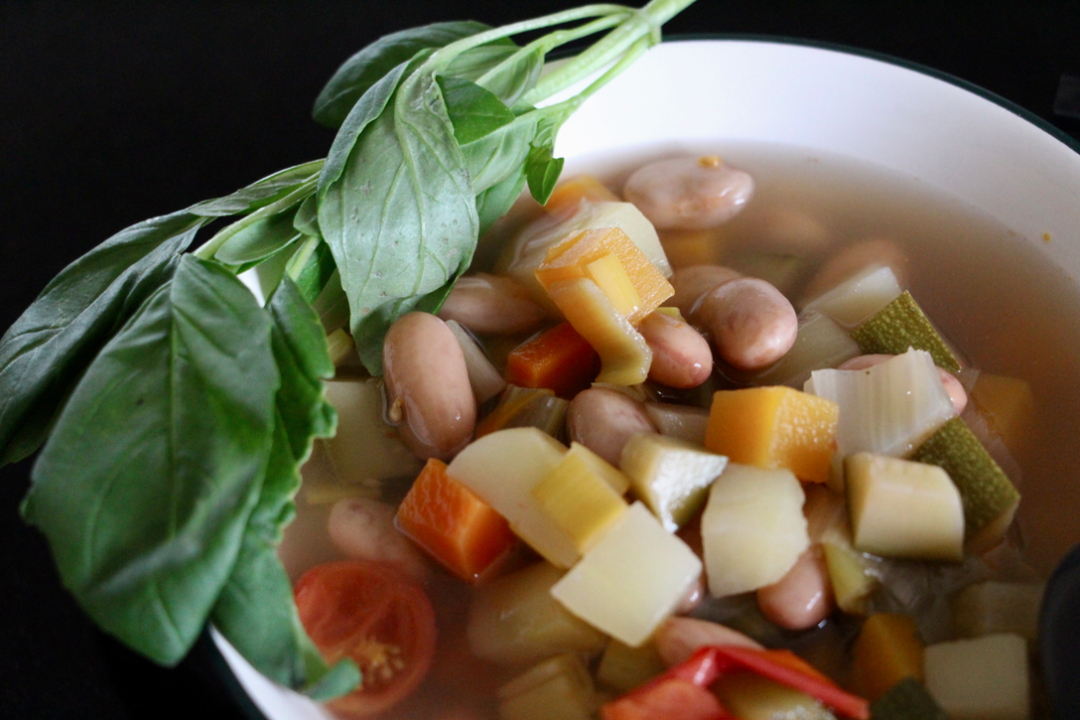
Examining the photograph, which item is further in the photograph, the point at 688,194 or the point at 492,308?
the point at 688,194

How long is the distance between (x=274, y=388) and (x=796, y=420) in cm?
57

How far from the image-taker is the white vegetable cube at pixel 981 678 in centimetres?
82

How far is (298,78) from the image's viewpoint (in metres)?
1.76

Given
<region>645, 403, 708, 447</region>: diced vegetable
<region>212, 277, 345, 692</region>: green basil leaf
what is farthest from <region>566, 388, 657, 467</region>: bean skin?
<region>212, 277, 345, 692</region>: green basil leaf

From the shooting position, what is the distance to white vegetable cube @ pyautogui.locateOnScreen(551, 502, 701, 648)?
83cm

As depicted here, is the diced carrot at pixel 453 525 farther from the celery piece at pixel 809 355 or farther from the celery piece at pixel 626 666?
the celery piece at pixel 809 355

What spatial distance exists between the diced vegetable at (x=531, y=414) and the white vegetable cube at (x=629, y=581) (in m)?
0.24

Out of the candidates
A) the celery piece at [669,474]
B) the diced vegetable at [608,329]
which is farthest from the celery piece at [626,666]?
the diced vegetable at [608,329]

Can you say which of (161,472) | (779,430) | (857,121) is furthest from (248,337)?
(857,121)

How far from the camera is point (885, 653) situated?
859 mm

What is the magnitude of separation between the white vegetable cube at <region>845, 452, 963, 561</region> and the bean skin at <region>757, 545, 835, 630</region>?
56 mm

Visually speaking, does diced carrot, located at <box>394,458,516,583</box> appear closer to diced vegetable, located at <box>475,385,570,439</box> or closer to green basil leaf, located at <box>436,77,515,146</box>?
diced vegetable, located at <box>475,385,570,439</box>

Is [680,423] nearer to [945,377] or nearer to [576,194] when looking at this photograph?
[945,377]

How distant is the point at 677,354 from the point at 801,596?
1.12 feet
